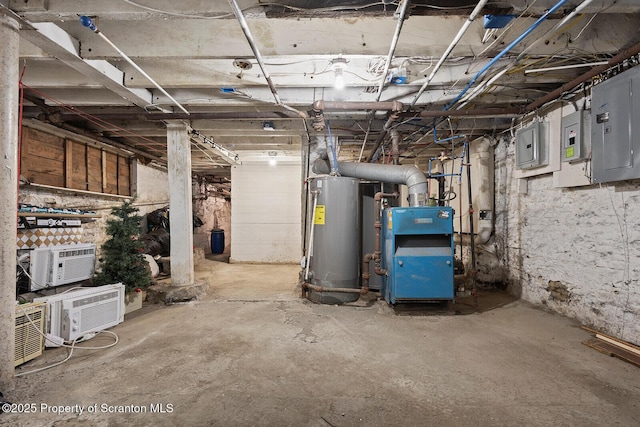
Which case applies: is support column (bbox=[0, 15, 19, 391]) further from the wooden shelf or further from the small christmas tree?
the wooden shelf

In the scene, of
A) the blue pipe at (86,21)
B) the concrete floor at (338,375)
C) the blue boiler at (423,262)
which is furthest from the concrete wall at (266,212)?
the blue pipe at (86,21)

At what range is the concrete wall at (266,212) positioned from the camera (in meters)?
7.05

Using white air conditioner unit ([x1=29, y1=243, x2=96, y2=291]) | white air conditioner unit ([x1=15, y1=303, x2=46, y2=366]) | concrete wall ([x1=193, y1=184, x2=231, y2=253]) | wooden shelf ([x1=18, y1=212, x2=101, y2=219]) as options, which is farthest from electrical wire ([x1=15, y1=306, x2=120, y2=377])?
concrete wall ([x1=193, y1=184, x2=231, y2=253])

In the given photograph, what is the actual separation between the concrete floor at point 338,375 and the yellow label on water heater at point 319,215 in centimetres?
124

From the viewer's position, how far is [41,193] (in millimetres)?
4082

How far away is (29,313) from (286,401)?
2.24m

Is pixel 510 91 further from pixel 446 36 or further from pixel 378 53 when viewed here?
pixel 378 53

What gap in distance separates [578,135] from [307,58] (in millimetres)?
2948

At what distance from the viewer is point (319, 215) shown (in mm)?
3777

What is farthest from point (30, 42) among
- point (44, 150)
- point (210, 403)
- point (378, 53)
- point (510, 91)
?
point (510, 91)

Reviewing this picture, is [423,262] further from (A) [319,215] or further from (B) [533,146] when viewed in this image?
(B) [533,146]

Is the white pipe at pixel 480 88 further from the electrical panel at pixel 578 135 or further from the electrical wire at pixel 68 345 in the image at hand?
the electrical wire at pixel 68 345

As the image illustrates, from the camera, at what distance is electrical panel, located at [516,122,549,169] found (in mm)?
3359

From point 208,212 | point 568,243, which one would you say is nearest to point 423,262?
point 568,243
